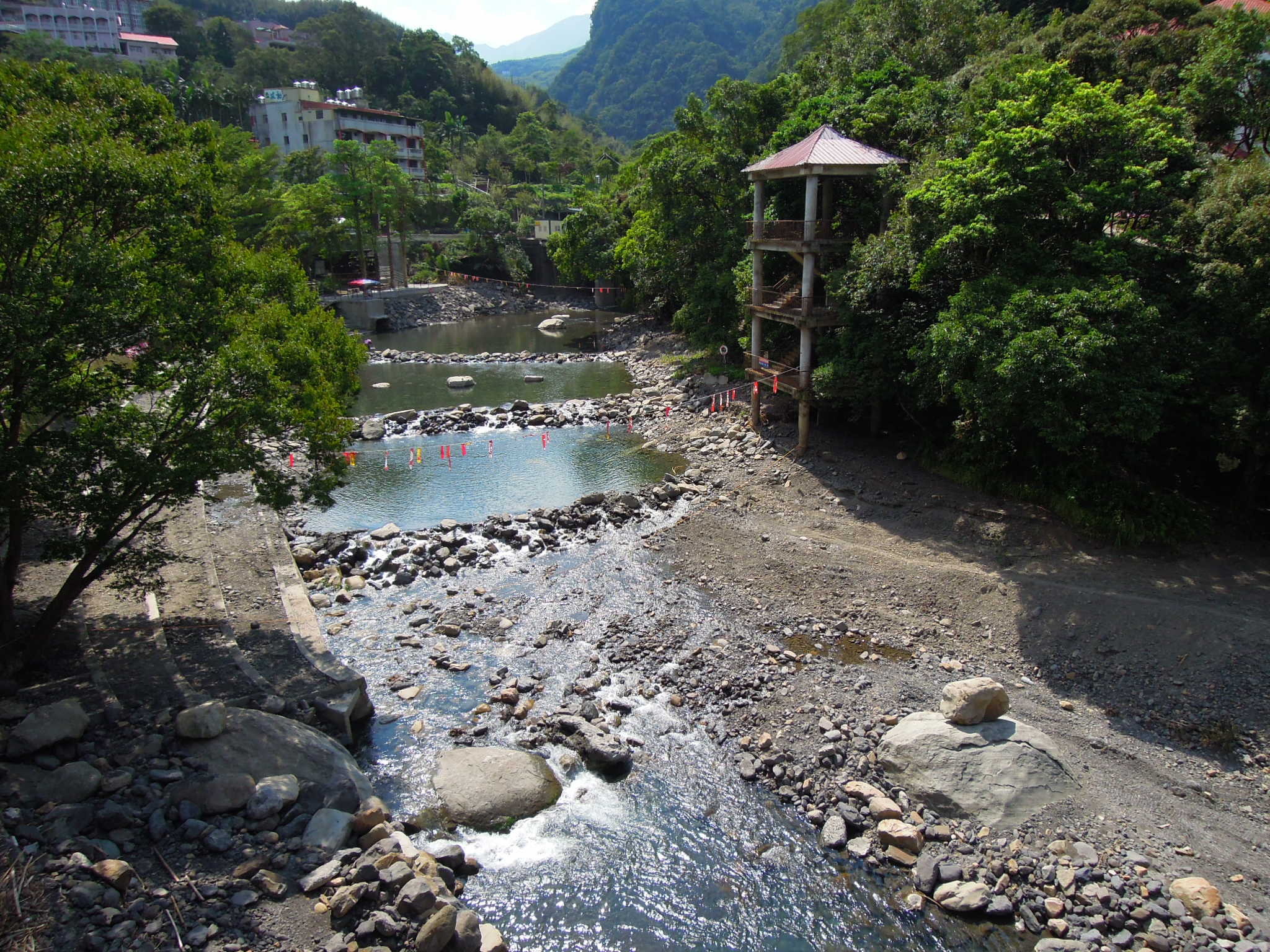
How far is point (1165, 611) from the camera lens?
595 inches

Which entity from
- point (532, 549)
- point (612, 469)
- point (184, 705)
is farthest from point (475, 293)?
point (184, 705)

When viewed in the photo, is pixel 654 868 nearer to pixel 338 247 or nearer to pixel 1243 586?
pixel 1243 586

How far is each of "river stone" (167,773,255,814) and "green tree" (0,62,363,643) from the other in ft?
13.6

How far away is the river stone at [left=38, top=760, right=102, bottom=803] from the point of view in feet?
32.0

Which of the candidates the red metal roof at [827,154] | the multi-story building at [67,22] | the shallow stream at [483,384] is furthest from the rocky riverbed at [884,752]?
the multi-story building at [67,22]

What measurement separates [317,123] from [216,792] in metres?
84.6

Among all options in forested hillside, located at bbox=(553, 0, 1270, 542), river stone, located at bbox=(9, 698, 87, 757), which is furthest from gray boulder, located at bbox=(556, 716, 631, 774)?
forested hillside, located at bbox=(553, 0, 1270, 542)

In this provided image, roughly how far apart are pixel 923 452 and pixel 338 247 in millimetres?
52668

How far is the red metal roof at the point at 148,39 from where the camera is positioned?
100 metres

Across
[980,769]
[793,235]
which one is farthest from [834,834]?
[793,235]

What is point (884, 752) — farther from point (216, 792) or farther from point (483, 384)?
point (483, 384)

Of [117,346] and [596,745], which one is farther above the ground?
[117,346]

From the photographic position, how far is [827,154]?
23656mm

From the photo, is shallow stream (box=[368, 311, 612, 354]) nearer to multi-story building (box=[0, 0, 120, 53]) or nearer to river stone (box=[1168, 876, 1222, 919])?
river stone (box=[1168, 876, 1222, 919])
